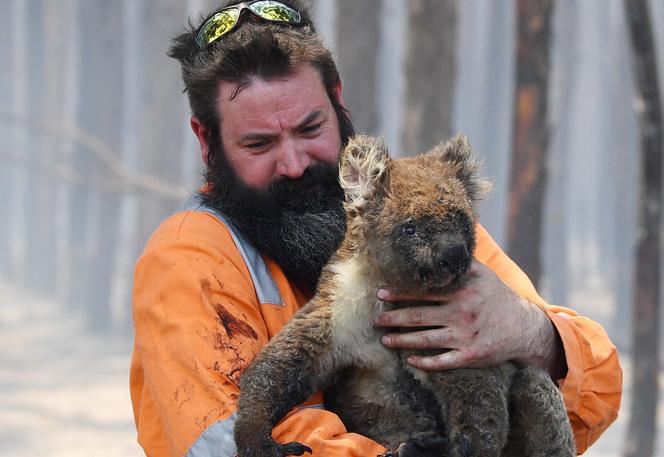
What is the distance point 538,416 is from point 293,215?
104cm

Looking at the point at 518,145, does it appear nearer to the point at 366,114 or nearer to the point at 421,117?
the point at 421,117

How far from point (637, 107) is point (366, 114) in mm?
5176

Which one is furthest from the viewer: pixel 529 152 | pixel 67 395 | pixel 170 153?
pixel 170 153

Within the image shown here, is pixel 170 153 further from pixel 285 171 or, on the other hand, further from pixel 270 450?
pixel 270 450

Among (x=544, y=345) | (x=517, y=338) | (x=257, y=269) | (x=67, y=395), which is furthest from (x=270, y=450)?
(x=67, y=395)

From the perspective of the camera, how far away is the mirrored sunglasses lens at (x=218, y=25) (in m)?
3.37

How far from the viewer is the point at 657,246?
9609 mm

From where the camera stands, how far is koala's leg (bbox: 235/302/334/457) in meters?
2.69

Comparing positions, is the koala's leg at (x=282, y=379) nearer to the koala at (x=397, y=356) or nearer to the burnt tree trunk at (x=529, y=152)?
the koala at (x=397, y=356)

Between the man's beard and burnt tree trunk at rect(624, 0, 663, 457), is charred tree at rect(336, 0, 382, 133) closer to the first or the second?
burnt tree trunk at rect(624, 0, 663, 457)

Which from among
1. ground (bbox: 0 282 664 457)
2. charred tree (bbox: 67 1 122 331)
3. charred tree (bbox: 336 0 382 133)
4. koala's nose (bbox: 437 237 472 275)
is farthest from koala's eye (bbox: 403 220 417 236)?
charred tree (bbox: 67 1 122 331)

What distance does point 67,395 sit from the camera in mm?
18250

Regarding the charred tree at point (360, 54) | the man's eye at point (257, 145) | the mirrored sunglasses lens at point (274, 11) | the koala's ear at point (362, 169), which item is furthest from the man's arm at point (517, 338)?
the charred tree at point (360, 54)

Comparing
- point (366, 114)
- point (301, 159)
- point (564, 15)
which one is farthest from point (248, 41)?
point (564, 15)
